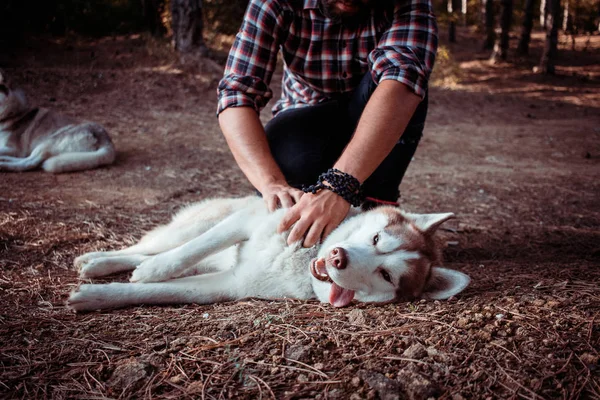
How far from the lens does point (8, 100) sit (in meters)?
4.72

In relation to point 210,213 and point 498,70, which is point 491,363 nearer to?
point 210,213

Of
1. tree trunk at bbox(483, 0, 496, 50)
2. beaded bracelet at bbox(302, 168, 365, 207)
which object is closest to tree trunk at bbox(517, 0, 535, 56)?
tree trunk at bbox(483, 0, 496, 50)

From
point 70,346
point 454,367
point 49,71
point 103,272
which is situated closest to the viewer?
point 454,367

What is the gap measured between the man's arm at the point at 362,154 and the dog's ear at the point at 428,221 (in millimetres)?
449

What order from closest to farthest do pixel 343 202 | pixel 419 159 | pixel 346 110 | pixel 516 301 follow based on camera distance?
pixel 516 301, pixel 343 202, pixel 346 110, pixel 419 159

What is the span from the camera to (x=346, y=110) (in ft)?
9.64

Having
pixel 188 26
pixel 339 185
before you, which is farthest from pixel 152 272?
pixel 188 26

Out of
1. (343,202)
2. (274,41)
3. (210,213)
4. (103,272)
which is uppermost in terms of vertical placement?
(274,41)

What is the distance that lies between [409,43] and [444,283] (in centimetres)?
127

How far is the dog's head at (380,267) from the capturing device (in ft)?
6.43

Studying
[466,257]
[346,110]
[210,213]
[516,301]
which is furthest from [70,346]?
[466,257]

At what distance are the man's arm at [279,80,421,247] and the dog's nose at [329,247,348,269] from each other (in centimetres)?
16

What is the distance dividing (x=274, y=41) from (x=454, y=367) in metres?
1.98

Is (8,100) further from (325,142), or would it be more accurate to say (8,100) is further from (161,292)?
(161,292)
